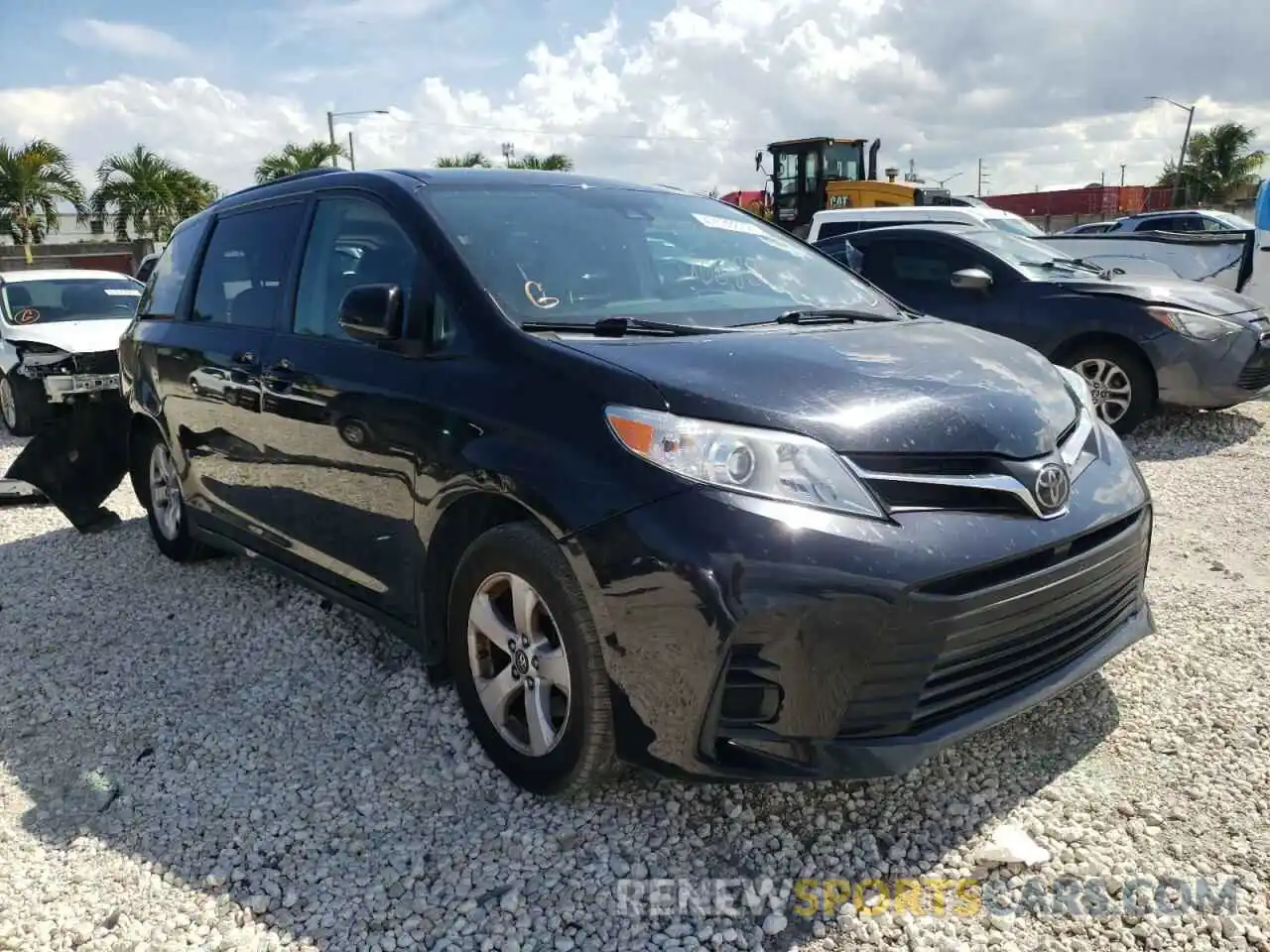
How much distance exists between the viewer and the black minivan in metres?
2.32

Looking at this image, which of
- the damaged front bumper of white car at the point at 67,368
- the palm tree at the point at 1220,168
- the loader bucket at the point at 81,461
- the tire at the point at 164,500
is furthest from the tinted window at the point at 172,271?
the palm tree at the point at 1220,168

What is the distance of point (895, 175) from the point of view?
66.5ft

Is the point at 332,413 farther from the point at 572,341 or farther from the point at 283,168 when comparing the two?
the point at 283,168

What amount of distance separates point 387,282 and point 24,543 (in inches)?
150

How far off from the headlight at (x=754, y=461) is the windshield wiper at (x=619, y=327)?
0.53 m

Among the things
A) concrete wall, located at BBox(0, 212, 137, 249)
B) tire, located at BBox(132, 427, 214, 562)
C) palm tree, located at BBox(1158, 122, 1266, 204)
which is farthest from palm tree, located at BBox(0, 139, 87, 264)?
palm tree, located at BBox(1158, 122, 1266, 204)

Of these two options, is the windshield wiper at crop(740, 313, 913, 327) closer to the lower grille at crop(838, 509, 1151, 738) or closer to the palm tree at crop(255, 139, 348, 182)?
the lower grille at crop(838, 509, 1151, 738)

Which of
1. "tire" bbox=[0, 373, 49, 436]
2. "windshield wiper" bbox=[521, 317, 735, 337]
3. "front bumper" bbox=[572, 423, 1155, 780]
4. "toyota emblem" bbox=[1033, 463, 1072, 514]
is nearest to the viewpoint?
"front bumper" bbox=[572, 423, 1155, 780]

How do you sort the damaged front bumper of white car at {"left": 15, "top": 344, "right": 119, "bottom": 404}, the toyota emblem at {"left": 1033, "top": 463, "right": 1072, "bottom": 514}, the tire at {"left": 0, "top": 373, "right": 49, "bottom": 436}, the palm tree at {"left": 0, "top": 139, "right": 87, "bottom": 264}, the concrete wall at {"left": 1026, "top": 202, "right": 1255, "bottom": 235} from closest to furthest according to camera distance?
the toyota emblem at {"left": 1033, "top": 463, "right": 1072, "bottom": 514}, the damaged front bumper of white car at {"left": 15, "top": 344, "right": 119, "bottom": 404}, the tire at {"left": 0, "top": 373, "right": 49, "bottom": 436}, the palm tree at {"left": 0, "top": 139, "right": 87, "bottom": 264}, the concrete wall at {"left": 1026, "top": 202, "right": 1255, "bottom": 235}

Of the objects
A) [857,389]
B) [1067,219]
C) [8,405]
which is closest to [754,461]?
[857,389]

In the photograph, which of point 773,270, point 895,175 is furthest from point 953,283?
point 895,175

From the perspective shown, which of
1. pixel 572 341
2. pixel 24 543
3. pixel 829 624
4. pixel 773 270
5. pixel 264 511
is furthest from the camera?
pixel 24 543

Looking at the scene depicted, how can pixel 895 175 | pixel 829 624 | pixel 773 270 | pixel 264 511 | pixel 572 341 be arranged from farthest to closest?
pixel 895 175 → pixel 264 511 → pixel 773 270 → pixel 572 341 → pixel 829 624

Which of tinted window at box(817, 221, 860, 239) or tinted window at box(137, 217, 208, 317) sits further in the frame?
tinted window at box(817, 221, 860, 239)
